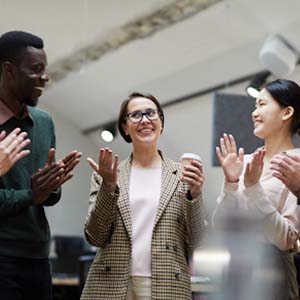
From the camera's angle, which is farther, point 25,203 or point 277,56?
point 277,56

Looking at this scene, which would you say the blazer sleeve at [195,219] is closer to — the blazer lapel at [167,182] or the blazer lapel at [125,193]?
the blazer lapel at [167,182]

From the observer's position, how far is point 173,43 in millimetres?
5566

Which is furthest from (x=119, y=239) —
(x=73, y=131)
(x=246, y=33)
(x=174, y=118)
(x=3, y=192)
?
(x=73, y=131)

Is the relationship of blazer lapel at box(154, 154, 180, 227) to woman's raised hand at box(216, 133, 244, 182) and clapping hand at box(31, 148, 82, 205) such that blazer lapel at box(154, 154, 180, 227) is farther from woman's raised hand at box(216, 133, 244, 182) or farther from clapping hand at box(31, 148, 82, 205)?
clapping hand at box(31, 148, 82, 205)

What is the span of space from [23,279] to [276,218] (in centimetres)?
76

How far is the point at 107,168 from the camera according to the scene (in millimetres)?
1803

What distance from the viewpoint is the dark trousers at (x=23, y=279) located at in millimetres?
1750

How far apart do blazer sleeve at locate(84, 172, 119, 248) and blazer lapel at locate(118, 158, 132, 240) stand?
0.10ft

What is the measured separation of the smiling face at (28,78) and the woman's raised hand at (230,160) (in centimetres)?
60

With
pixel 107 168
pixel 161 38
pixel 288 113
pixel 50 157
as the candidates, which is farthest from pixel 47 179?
pixel 161 38

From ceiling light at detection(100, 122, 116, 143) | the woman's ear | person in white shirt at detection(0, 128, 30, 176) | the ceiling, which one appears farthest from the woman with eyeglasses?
ceiling light at detection(100, 122, 116, 143)

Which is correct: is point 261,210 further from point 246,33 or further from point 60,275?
point 60,275

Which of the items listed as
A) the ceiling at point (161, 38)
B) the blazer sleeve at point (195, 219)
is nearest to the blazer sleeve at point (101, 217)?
the blazer sleeve at point (195, 219)

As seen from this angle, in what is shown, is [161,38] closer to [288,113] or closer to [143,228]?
[288,113]
